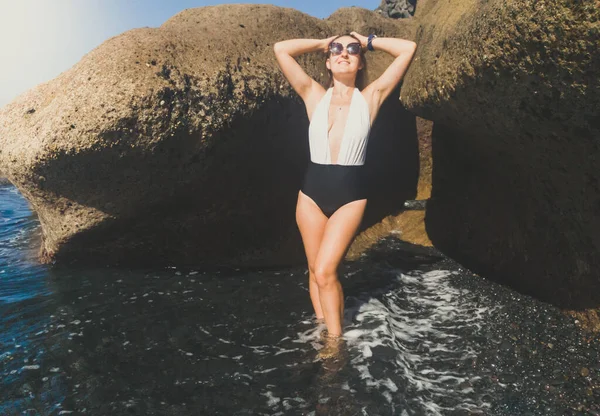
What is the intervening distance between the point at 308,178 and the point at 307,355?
1.74 m

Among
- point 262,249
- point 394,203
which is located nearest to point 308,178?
point 262,249

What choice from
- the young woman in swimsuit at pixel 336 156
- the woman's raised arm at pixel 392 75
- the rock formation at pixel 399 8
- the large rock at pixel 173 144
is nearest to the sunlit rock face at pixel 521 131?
the woman's raised arm at pixel 392 75

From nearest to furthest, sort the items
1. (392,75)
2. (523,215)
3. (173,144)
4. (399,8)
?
(392,75)
(523,215)
(173,144)
(399,8)

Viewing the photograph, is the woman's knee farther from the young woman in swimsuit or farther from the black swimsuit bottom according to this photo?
the black swimsuit bottom

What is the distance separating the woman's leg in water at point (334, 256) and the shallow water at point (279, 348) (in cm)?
32

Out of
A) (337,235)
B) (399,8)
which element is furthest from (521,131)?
(399,8)

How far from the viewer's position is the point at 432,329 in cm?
474

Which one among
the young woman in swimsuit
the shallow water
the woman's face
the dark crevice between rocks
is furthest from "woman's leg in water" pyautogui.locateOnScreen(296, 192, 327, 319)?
the dark crevice between rocks

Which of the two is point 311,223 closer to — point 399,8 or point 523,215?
point 523,215

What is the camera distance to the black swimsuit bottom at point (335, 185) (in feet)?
14.3

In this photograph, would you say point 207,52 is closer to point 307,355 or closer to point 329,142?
point 329,142

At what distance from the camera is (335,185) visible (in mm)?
4348

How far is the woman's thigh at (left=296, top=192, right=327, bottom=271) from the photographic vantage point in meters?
4.50

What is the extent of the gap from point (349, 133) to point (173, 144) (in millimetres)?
2522
